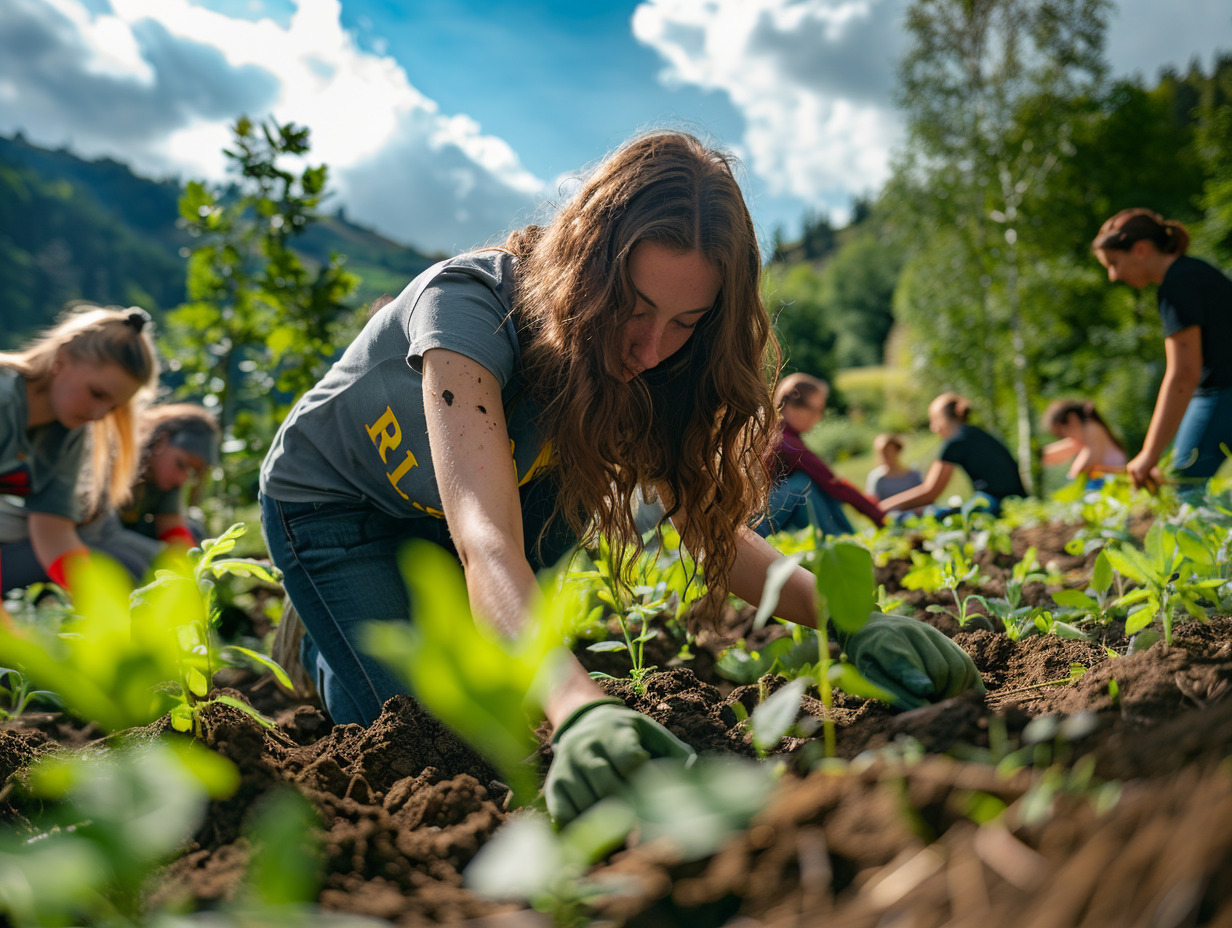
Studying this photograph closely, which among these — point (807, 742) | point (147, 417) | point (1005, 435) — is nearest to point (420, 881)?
point (807, 742)

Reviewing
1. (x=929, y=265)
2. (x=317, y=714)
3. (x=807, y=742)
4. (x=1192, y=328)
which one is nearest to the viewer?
(x=807, y=742)

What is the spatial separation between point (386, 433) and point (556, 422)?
1.42ft

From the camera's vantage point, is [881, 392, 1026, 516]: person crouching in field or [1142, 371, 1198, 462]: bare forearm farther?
[881, 392, 1026, 516]: person crouching in field

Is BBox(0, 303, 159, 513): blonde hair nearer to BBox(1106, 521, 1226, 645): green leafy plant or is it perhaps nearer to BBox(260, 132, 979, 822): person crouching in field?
BBox(260, 132, 979, 822): person crouching in field

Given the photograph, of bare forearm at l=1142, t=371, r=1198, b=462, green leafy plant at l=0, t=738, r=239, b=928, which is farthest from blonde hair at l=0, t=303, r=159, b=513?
bare forearm at l=1142, t=371, r=1198, b=462

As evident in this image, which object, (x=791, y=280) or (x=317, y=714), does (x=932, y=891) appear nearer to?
(x=317, y=714)

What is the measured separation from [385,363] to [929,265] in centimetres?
1577

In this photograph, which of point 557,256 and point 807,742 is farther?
point 557,256

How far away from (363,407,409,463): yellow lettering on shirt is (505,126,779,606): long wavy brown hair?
34cm

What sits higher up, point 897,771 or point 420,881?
point 897,771

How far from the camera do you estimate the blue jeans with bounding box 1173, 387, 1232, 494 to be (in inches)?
126

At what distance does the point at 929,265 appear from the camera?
15320mm

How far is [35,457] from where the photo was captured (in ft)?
10.0

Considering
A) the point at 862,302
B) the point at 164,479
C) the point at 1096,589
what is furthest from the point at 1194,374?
the point at 862,302
